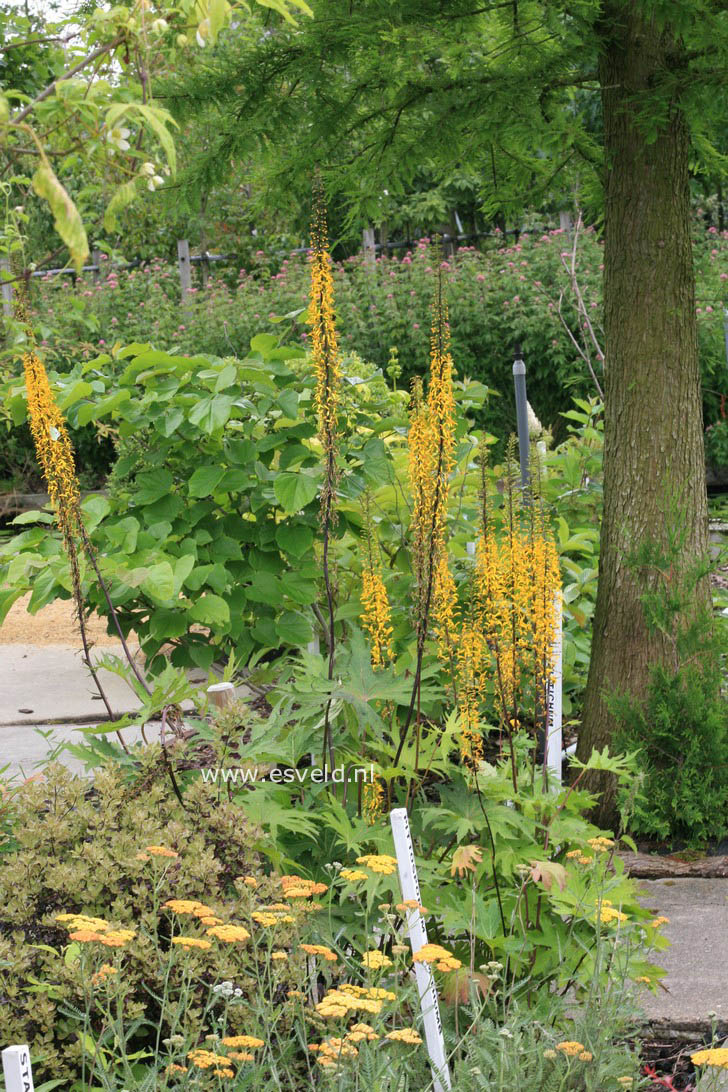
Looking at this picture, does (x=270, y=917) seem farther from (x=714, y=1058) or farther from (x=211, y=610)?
(x=211, y=610)

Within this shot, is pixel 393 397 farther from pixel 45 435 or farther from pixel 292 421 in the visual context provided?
pixel 45 435

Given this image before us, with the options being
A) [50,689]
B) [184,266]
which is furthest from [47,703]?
[184,266]

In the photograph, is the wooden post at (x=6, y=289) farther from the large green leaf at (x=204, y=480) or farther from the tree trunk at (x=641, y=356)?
the tree trunk at (x=641, y=356)

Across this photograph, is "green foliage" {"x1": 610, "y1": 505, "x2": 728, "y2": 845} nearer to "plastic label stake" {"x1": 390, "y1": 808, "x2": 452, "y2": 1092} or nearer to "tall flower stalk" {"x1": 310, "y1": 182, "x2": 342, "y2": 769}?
"tall flower stalk" {"x1": 310, "y1": 182, "x2": 342, "y2": 769}

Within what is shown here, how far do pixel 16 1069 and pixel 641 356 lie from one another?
127 inches

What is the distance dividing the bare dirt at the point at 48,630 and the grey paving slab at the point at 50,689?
276mm

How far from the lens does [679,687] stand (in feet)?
13.1

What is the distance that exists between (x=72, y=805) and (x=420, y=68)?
2740 mm

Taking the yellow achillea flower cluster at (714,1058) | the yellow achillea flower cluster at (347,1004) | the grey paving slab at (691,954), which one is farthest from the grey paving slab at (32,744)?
the yellow achillea flower cluster at (714,1058)

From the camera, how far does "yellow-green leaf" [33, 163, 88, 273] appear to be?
1.63m

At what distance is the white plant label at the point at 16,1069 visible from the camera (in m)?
1.50

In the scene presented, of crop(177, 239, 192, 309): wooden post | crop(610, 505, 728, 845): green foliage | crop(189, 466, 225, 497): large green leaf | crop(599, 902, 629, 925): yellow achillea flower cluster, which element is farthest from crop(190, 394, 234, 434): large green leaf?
crop(177, 239, 192, 309): wooden post

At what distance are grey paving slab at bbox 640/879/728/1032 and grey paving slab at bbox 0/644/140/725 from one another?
248 cm

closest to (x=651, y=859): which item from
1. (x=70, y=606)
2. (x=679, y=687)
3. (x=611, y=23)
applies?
(x=679, y=687)
